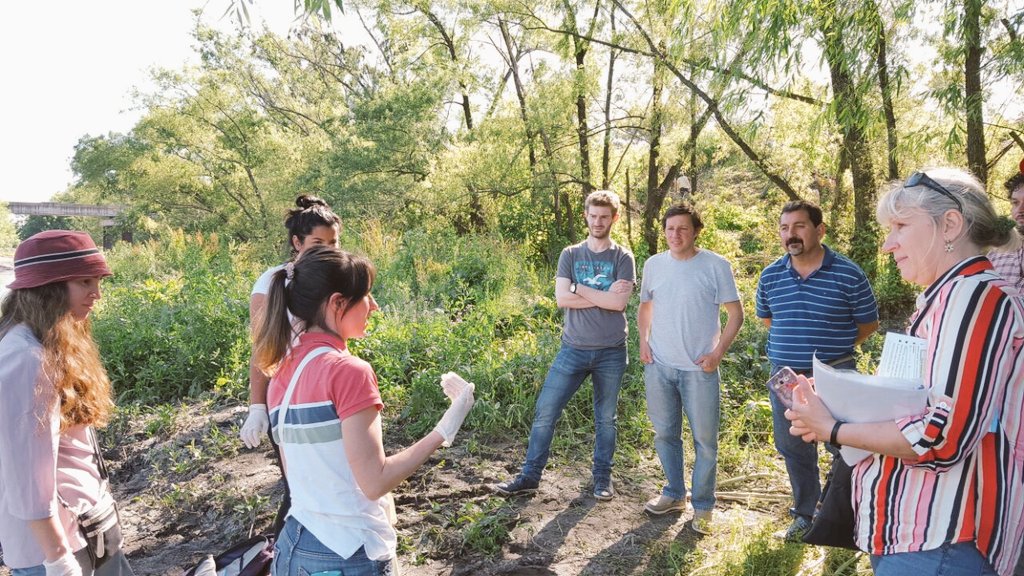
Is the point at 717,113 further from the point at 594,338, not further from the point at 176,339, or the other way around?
the point at 176,339

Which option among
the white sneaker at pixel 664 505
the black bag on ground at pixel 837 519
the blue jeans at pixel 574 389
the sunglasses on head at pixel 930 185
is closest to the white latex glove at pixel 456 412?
the black bag on ground at pixel 837 519

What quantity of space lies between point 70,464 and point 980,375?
2.36 m

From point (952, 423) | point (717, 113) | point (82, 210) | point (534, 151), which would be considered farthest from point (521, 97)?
point (82, 210)

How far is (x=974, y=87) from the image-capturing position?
217 inches

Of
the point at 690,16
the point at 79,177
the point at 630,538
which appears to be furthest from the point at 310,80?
the point at 630,538

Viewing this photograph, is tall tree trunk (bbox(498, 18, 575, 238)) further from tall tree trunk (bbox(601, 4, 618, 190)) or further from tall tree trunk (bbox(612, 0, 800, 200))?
tall tree trunk (bbox(612, 0, 800, 200))

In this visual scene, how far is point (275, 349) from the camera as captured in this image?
1.75 metres

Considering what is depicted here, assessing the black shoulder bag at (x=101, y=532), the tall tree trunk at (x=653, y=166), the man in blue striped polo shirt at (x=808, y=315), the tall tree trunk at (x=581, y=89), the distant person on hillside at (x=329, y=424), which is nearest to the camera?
the distant person on hillside at (x=329, y=424)

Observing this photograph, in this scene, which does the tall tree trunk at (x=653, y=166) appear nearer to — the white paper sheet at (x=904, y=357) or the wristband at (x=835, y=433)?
the white paper sheet at (x=904, y=357)

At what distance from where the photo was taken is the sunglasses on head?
4.83ft

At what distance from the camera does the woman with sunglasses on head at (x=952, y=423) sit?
1.33 metres

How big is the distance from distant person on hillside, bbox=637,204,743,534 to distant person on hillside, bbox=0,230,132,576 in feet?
8.55

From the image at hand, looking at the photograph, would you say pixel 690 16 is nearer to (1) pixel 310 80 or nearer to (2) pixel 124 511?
(2) pixel 124 511

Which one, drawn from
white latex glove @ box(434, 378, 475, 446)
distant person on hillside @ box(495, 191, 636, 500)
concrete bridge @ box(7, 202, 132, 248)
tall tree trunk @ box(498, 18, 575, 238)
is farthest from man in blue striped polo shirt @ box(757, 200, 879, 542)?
concrete bridge @ box(7, 202, 132, 248)
